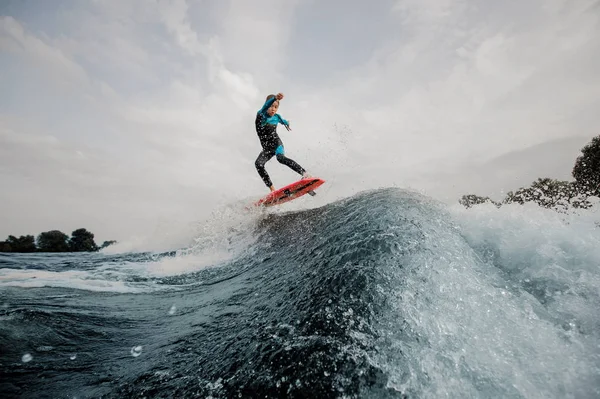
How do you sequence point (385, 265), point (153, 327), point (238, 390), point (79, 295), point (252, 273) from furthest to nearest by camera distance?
point (252, 273) → point (79, 295) → point (153, 327) → point (385, 265) → point (238, 390)

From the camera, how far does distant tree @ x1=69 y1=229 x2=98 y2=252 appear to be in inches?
1764

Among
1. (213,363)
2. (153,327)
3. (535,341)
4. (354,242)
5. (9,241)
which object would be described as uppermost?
(9,241)

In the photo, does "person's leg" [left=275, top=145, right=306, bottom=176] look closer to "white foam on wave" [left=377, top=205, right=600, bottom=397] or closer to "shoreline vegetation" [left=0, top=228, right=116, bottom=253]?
"white foam on wave" [left=377, top=205, right=600, bottom=397]

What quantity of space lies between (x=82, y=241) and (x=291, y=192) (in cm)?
5004

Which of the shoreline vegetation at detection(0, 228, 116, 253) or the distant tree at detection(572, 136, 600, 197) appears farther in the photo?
the shoreline vegetation at detection(0, 228, 116, 253)

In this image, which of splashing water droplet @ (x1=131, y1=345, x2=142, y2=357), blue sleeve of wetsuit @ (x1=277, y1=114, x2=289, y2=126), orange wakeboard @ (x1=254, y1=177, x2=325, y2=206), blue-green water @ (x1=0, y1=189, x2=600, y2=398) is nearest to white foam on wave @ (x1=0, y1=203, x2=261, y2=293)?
orange wakeboard @ (x1=254, y1=177, x2=325, y2=206)

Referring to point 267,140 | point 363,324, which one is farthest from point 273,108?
point 363,324

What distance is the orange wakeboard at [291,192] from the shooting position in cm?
946

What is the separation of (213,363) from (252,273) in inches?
112

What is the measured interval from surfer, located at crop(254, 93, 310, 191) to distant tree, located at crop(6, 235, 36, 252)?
47528mm

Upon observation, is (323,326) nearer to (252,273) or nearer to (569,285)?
(569,285)

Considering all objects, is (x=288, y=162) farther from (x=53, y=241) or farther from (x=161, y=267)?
(x=53, y=241)

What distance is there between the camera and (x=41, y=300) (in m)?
4.20

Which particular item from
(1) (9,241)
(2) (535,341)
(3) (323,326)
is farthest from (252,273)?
(1) (9,241)
